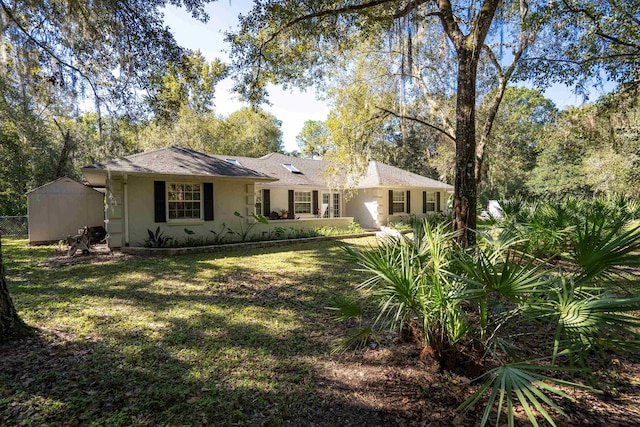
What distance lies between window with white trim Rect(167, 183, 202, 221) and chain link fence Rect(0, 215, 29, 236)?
9426 millimetres

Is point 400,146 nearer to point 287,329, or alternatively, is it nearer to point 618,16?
point 618,16

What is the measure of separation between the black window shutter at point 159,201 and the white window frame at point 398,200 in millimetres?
12224

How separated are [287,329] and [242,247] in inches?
292

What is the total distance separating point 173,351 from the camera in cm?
373

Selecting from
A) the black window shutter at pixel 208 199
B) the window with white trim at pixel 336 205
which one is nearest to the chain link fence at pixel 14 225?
the black window shutter at pixel 208 199

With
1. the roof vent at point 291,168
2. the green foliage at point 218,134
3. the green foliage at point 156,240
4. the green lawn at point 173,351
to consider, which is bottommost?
the green lawn at point 173,351

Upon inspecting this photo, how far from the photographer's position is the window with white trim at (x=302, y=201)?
17328mm

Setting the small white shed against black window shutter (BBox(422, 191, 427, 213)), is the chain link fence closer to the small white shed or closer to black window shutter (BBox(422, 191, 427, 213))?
the small white shed

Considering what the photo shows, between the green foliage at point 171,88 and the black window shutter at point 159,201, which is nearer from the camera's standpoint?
the green foliage at point 171,88

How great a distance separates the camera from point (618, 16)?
26.1 feet

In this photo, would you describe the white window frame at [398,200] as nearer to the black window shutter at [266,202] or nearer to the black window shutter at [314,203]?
the black window shutter at [314,203]

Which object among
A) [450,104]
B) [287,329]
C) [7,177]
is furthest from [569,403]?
[7,177]

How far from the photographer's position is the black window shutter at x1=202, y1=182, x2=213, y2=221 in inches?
460

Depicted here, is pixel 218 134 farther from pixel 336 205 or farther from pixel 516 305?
pixel 516 305
